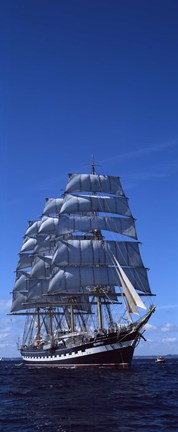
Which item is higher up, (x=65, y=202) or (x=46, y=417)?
(x=65, y=202)

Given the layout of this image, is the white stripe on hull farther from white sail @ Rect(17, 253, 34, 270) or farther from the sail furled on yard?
white sail @ Rect(17, 253, 34, 270)

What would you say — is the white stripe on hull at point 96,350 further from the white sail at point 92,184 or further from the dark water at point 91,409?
the white sail at point 92,184

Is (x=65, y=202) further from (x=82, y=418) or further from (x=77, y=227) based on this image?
(x=82, y=418)

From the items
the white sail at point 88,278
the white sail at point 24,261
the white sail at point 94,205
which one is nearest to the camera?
the white sail at point 88,278

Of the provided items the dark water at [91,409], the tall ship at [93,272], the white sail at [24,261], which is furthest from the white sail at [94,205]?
the dark water at [91,409]

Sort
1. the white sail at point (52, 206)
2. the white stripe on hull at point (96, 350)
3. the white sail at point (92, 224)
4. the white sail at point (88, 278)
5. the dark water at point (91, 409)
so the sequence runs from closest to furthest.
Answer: the dark water at point (91, 409) < the white stripe on hull at point (96, 350) < the white sail at point (88, 278) < the white sail at point (92, 224) < the white sail at point (52, 206)

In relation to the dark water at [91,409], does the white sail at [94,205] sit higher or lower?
higher

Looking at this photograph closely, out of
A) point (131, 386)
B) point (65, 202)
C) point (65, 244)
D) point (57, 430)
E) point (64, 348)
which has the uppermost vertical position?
point (65, 202)

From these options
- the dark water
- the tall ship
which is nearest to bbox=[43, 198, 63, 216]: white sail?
the tall ship

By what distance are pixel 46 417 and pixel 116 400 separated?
6999mm

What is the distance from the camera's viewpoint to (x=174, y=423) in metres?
22.8

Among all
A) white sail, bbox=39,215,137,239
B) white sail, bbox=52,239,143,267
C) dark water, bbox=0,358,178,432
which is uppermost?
white sail, bbox=39,215,137,239

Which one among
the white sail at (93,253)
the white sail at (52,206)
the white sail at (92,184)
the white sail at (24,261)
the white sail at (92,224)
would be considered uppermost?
the white sail at (52,206)

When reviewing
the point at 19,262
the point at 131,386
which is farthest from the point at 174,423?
the point at 19,262
